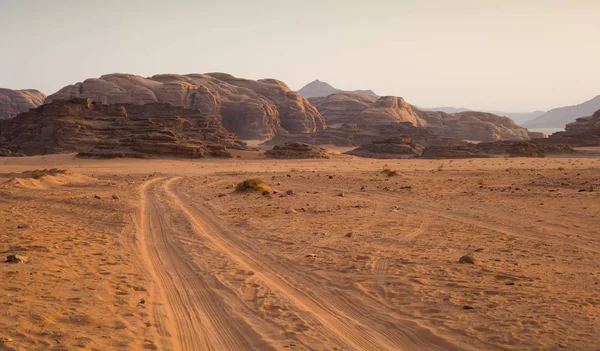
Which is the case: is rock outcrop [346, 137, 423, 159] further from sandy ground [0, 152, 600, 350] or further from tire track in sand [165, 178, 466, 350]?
tire track in sand [165, 178, 466, 350]

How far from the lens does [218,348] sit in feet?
18.7

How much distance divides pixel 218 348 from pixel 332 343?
1.28m

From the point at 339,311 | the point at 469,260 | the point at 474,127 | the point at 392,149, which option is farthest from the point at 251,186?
the point at 474,127

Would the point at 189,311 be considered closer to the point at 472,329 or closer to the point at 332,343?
the point at 332,343

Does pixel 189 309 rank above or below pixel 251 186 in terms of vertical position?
below

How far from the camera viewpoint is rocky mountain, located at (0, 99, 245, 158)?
5641 cm

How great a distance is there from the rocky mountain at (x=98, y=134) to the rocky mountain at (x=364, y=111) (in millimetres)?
52444

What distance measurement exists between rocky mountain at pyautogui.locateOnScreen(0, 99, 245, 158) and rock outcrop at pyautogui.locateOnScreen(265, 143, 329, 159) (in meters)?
6.35

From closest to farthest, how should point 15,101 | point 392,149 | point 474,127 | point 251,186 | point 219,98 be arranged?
point 251,186, point 392,149, point 219,98, point 474,127, point 15,101

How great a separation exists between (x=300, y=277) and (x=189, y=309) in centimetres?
223

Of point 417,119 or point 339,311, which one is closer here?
point 339,311

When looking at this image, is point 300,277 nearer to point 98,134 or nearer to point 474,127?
point 98,134

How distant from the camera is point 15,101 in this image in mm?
131750

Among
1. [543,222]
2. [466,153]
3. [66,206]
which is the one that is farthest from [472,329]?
[466,153]
